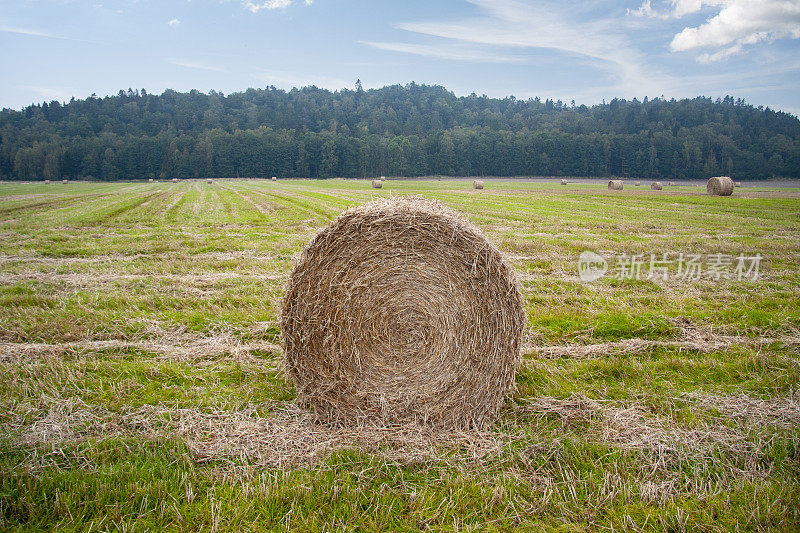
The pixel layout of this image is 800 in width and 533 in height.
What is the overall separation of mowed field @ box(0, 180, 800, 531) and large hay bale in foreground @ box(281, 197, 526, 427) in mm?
276

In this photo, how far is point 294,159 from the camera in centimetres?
10981

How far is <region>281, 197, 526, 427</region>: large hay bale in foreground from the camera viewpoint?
13.4ft

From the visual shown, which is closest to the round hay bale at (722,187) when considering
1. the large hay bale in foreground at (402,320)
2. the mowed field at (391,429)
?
the mowed field at (391,429)

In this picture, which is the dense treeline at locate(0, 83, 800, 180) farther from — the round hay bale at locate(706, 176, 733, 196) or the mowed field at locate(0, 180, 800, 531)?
the mowed field at locate(0, 180, 800, 531)

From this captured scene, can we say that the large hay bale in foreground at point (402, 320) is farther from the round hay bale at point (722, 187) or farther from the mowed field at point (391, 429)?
the round hay bale at point (722, 187)

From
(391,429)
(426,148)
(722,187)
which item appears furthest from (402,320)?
(426,148)

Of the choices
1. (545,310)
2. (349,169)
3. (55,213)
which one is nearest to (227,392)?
(545,310)

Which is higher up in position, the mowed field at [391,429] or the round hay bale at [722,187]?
the round hay bale at [722,187]

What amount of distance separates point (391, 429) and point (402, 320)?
95cm

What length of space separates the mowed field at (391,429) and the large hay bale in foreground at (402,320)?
0.28 meters

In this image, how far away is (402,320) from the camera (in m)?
4.27

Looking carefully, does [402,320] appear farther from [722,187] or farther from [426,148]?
[426,148]

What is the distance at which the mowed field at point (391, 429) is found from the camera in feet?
9.61

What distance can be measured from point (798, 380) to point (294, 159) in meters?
112
